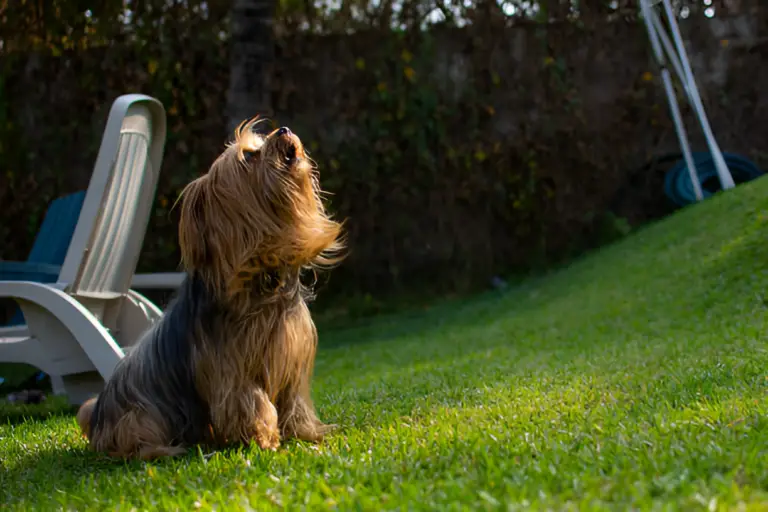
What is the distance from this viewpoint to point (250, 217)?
11.1 feet

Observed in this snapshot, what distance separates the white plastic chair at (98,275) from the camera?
4777 millimetres

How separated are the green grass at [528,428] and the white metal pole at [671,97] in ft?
10.2

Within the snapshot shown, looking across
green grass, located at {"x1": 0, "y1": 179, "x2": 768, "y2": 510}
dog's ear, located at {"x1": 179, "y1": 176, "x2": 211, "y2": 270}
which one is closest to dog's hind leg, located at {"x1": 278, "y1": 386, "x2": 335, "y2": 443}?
green grass, located at {"x1": 0, "y1": 179, "x2": 768, "y2": 510}

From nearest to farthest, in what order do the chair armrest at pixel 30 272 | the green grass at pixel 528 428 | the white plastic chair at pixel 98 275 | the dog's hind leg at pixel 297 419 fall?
the green grass at pixel 528 428, the dog's hind leg at pixel 297 419, the white plastic chair at pixel 98 275, the chair armrest at pixel 30 272

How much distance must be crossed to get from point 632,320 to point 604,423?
3.85 metres

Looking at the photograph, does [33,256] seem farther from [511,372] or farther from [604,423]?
[604,423]

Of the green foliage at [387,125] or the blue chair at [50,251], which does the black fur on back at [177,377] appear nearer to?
the blue chair at [50,251]

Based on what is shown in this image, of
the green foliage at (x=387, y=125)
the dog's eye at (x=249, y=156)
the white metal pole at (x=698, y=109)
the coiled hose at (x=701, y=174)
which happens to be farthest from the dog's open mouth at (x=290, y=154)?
the coiled hose at (x=701, y=174)

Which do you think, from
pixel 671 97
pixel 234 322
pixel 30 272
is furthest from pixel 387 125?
pixel 234 322

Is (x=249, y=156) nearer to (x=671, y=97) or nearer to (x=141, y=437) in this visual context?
(x=141, y=437)

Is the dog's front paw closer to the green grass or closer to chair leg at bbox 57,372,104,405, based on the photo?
the green grass

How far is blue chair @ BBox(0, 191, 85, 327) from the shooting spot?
6.46 meters

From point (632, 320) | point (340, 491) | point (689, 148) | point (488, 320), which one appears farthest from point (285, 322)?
point (689, 148)

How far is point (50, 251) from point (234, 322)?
13.4 feet
